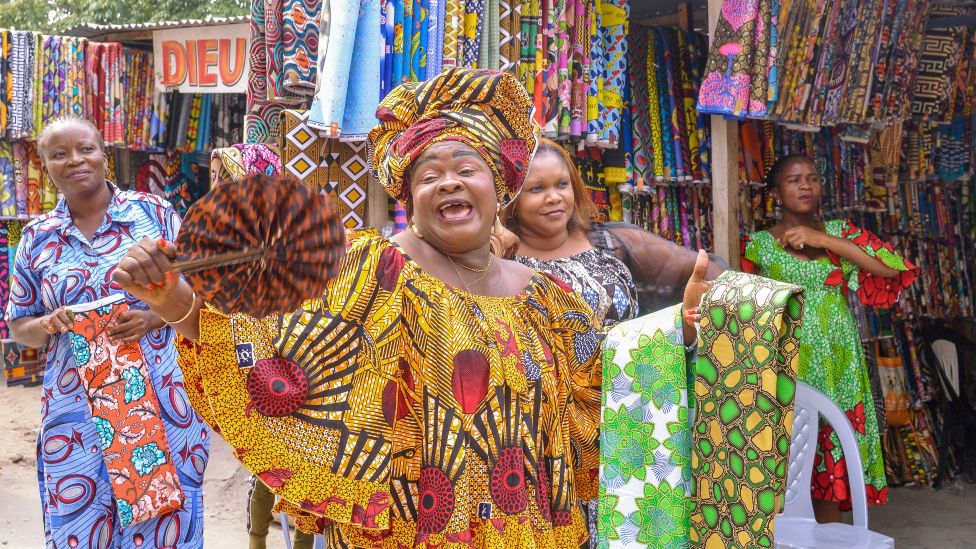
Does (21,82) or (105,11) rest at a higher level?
(105,11)

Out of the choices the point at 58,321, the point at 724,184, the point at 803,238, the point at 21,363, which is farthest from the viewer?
the point at 21,363

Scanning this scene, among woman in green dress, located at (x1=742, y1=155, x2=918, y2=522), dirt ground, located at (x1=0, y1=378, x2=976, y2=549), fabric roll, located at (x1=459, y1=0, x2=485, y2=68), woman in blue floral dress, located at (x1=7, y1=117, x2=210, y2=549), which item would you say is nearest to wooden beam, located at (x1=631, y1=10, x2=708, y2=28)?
woman in green dress, located at (x1=742, y1=155, x2=918, y2=522)

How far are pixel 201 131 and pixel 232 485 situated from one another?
9.48 feet

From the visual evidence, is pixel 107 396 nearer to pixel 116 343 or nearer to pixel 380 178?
pixel 116 343

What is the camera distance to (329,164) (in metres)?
4.20

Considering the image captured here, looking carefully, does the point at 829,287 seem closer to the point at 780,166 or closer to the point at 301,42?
the point at 780,166

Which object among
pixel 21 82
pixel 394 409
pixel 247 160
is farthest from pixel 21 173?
pixel 394 409

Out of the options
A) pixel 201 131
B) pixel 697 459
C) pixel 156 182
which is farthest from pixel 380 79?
pixel 156 182

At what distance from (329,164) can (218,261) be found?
2.40 meters

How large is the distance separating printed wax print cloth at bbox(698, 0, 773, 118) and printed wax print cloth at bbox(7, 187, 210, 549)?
9.09 feet

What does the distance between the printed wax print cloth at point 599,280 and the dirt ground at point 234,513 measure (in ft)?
9.79

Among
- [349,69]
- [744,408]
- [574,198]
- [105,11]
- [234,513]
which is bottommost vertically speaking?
[234,513]

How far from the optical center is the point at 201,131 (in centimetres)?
793

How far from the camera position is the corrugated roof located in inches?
266
